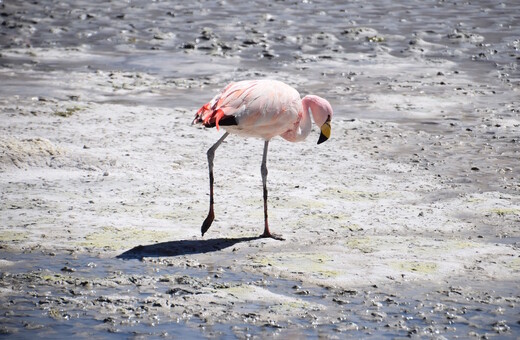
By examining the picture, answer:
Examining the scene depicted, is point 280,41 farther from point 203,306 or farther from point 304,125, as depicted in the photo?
point 203,306

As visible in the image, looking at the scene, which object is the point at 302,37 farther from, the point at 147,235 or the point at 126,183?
the point at 147,235

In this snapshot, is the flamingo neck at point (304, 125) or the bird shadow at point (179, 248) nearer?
the bird shadow at point (179, 248)

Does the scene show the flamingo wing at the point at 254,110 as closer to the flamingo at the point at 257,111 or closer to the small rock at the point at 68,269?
the flamingo at the point at 257,111

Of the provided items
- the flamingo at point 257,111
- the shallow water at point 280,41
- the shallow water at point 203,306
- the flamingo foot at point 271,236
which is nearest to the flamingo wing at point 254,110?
the flamingo at point 257,111

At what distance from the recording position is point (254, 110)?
265 inches

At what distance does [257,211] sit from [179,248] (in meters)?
1.08

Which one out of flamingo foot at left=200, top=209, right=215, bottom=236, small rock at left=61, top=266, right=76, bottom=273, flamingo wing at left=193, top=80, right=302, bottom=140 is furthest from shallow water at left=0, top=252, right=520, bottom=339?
flamingo wing at left=193, top=80, right=302, bottom=140

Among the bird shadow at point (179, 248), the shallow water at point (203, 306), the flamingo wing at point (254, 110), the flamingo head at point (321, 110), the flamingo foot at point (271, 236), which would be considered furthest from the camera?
the flamingo head at point (321, 110)

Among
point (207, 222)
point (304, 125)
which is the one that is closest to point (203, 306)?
point (207, 222)

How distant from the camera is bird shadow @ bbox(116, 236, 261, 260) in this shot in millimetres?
6398

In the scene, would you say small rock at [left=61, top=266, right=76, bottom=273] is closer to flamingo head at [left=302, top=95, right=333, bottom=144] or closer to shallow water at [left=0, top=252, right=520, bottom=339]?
shallow water at [left=0, top=252, right=520, bottom=339]

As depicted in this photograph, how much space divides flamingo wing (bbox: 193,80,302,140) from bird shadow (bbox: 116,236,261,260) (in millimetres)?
774

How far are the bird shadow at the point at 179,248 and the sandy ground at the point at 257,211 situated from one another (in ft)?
0.07

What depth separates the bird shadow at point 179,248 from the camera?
21.0 feet
